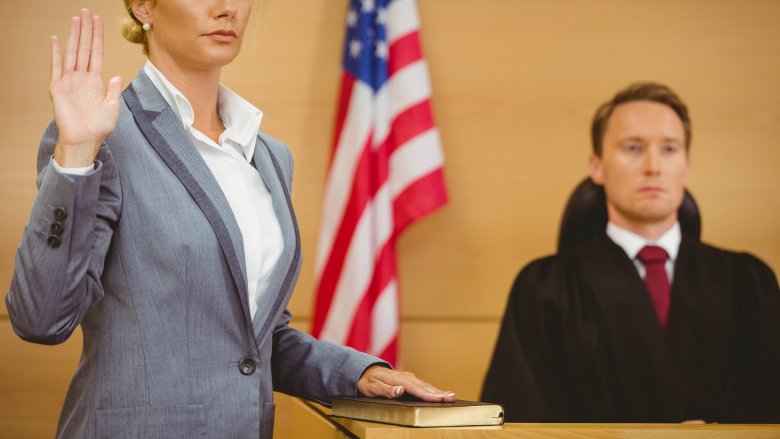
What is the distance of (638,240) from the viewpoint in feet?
10.4

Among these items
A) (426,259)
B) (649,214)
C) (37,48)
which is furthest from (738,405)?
(37,48)

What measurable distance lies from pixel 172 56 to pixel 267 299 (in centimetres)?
48

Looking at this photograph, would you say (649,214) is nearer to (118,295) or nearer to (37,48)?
(118,295)

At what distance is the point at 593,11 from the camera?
13.1 feet

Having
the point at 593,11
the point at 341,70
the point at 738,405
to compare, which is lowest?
the point at 738,405

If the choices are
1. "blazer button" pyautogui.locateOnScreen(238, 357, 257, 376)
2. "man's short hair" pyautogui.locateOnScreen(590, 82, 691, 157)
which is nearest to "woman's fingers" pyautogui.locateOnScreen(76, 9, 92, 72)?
"blazer button" pyautogui.locateOnScreen(238, 357, 257, 376)

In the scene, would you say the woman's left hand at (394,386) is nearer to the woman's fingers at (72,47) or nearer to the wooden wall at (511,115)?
the woman's fingers at (72,47)

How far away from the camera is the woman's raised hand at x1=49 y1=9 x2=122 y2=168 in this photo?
4.25ft

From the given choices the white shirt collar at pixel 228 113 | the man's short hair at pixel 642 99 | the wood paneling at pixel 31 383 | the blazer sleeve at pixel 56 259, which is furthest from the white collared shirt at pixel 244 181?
the wood paneling at pixel 31 383

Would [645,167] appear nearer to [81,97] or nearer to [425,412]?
[425,412]

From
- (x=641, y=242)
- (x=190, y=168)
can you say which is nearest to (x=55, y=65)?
(x=190, y=168)

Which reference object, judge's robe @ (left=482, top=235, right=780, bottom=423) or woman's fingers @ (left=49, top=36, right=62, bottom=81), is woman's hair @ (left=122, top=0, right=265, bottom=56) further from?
judge's robe @ (left=482, top=235, right=780, bottom=423)

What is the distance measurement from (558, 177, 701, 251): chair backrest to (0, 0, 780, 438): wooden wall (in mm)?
504

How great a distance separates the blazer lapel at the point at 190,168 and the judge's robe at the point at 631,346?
1.62 m
